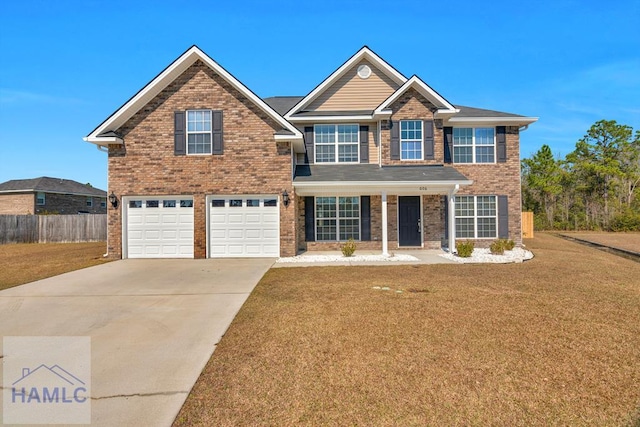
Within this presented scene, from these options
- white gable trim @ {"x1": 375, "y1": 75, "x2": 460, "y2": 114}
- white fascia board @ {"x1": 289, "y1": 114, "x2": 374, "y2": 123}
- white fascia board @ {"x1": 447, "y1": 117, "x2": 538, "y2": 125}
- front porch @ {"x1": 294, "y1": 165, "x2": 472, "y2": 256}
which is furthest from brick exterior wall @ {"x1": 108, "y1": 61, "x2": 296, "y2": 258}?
white fascia board @ {"x1": 447, "y1": 117, "x2": 538, "y2": 125}

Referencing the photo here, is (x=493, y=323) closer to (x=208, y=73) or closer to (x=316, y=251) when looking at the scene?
(x=316, y=251)

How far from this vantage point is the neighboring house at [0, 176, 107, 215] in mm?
29656

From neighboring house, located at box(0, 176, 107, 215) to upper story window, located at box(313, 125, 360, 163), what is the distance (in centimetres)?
2843

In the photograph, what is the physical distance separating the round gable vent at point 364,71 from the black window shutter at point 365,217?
5.95m

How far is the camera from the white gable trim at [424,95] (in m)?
13.8

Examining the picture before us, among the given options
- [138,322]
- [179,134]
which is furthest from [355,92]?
[138,322]

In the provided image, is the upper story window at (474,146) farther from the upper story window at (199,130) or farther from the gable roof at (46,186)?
the gable roof at (46,186)

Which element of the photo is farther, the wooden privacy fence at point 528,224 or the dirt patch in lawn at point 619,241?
the wooden privacy fence at point 528,224

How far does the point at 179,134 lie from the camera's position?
42.2 feet

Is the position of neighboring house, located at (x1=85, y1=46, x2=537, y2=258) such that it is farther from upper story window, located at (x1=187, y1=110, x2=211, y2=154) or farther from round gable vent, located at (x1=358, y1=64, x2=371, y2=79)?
round gable vent, located at (x1=358, y1=64, x2=371, y2=79)

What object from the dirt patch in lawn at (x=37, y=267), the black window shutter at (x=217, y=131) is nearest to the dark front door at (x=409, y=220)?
the black window shutter at (x=217, y=131)

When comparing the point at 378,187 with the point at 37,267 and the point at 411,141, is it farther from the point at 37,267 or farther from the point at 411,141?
the point at 37,267

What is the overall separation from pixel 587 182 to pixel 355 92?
90.0 ft

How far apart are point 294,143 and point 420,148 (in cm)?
555
